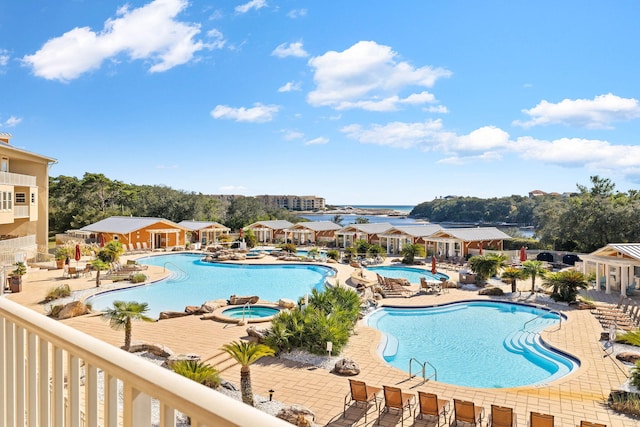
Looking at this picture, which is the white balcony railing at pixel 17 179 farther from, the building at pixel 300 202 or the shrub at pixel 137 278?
the building at pixel 300 202

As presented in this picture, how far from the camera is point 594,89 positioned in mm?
23641

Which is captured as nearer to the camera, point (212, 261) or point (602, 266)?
point (602, 266)

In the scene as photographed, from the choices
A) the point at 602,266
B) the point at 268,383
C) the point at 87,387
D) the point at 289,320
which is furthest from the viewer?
the point at 602,266

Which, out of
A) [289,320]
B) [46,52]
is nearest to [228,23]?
[46,52]

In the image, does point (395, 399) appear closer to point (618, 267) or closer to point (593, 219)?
point (618, 267)

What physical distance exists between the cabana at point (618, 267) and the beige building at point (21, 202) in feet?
95.2

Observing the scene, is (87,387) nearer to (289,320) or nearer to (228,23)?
(289,320)

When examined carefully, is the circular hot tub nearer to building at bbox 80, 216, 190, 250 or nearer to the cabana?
the cabana

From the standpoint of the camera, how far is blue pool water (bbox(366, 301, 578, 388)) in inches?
441

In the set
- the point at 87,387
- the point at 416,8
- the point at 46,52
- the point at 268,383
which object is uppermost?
the point at 416,8

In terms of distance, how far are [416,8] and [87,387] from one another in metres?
16.7

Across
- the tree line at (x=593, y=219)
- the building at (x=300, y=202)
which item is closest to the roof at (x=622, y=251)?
the tree line at (x=593, y=219)

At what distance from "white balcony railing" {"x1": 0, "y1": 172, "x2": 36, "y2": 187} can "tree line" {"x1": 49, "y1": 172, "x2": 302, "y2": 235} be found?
18716mm

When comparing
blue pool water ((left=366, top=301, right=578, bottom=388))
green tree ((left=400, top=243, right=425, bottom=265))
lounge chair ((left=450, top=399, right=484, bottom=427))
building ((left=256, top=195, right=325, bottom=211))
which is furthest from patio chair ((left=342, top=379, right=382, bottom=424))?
building ((left=256, top=195, right=325, bottom=211))
